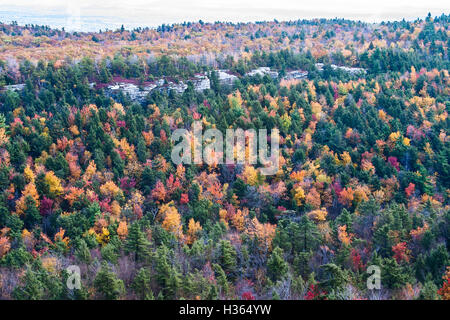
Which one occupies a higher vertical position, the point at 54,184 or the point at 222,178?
the point at 54,184

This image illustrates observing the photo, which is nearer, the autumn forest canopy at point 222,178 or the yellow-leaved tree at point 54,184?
the autumn forest canopy at point 222,178

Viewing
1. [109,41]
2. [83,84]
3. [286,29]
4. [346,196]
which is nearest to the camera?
[346,196]

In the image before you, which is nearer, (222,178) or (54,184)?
(54,184)

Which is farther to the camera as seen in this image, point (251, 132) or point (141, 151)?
point (251, 132)

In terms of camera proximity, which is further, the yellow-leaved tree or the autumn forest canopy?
the yellow-leaved tree
